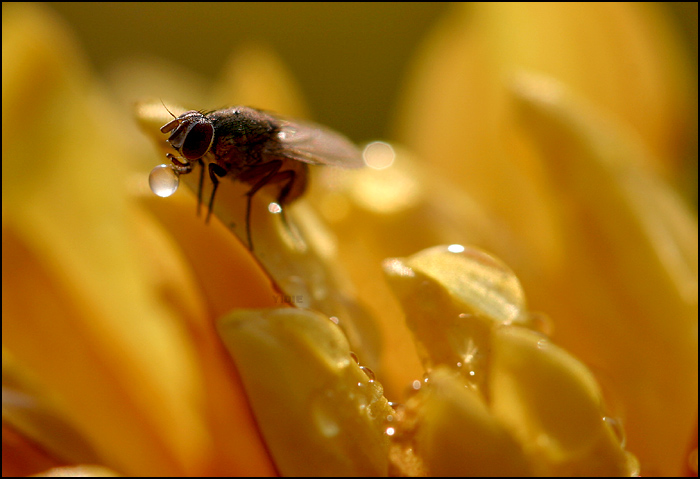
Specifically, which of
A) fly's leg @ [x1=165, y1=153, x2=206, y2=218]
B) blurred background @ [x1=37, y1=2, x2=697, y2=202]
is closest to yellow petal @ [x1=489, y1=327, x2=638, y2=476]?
fly's leg @ [x1=165, y1=153, x2=206, y2=218]

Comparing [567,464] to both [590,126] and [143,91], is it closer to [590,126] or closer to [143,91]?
[590,126]

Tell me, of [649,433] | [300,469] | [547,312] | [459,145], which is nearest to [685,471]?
[649,433]

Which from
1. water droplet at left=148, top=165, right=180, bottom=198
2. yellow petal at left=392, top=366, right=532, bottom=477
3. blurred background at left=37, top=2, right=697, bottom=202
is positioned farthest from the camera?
blurred background at left=37, top=2, right=697, bottom=202

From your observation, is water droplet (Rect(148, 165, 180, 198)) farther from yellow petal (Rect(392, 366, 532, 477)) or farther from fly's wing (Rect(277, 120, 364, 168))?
yellow petal (Rect(392, 366, 532, 477))

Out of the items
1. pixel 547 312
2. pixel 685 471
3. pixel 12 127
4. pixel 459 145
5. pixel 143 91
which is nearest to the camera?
pixel 685 471

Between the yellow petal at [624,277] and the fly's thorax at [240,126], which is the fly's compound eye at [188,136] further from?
the yellow petal at [624,277]

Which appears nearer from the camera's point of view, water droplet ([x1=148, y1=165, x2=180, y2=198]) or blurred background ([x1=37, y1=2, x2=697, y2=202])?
water droplet ([x1=148, y1=165, x2=180, y2=198])

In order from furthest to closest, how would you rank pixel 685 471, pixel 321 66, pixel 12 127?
pixel 321 66 → pixel 12 127 → pixel 685 471
